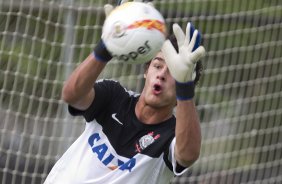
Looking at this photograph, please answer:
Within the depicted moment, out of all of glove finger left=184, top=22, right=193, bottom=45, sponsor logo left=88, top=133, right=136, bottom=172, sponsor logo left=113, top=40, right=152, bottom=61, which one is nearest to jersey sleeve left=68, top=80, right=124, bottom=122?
sponsor logo left=88, top=133, right=136, bottom=172

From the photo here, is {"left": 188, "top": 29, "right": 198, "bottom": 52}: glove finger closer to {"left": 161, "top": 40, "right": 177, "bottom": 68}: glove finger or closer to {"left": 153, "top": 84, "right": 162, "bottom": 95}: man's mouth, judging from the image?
{"left": 161, "top": 40, "right": 177, "bottom": 68}: glove finger

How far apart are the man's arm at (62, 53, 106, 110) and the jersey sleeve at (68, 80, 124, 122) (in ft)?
0.16

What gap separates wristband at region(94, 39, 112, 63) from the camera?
3.08 m

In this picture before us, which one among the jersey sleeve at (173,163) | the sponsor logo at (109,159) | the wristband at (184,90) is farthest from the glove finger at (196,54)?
the sponsor logo at (109,159)

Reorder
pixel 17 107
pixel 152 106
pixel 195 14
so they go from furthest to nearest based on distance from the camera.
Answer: pixel 195 14 < pixel 17 107 < pixel 152 106

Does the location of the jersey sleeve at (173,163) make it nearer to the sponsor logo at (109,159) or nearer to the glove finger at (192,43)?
the sponsor logo at (109,159)

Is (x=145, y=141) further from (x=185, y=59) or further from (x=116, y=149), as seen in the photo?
(x=185, y=59)

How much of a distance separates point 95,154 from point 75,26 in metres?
2.24

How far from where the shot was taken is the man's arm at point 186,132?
10.2ft

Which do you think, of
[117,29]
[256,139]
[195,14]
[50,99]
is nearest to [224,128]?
[256,139]

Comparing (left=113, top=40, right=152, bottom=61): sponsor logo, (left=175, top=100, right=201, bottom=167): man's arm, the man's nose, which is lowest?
(left=175, top=100, right=201, bottom=167): man's arm

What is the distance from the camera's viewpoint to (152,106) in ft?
10.9

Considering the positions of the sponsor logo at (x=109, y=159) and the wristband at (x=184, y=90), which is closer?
the wristband at (x=184, y=90)

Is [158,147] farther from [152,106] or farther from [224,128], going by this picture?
[224,128]
